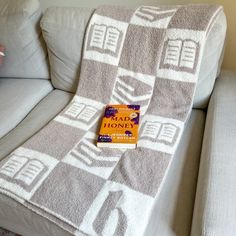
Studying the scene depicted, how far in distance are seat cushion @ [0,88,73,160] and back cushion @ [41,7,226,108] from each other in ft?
0.25

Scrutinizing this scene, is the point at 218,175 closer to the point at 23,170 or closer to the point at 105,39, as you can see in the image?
the point at 23,170

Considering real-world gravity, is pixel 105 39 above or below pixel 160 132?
above

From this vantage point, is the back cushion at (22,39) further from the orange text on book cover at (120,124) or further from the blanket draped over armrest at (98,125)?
the orange text on book cover at (120,124)

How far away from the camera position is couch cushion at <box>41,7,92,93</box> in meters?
1.40

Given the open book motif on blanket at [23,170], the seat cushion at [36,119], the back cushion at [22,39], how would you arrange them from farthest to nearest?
the back cushion at [22,39]
the seat cushion at [36,119]
the open book motif on blanket at [23,170]

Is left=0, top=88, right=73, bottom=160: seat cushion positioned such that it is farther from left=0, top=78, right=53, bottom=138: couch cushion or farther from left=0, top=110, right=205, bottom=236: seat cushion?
left=0, top=110, right=205, bottom=236: seat cushion

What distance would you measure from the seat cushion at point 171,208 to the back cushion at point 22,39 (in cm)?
85

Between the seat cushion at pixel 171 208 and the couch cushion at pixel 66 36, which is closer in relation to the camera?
the seat cushion at pixel 171 208

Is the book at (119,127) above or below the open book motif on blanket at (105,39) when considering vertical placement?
below

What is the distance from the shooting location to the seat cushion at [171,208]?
0.88 m

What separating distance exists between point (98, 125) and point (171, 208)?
509 mm

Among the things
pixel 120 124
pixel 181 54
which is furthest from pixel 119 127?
pixel 181 54

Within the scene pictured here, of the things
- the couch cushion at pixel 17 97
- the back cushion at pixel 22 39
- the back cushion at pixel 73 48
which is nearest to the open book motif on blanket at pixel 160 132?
the back cushion at pixel 73 48

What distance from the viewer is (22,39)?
5.09 feet
